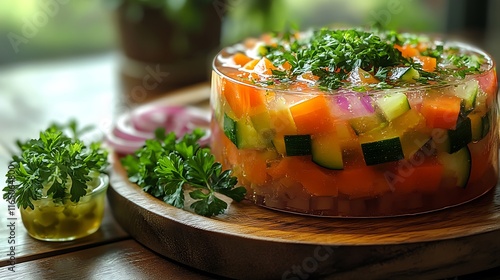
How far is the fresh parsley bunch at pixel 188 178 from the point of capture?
2.01 meters

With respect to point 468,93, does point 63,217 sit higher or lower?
lower

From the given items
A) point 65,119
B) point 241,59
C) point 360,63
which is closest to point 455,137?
point 360,63

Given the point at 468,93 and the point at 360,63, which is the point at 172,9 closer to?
the point at 360,63

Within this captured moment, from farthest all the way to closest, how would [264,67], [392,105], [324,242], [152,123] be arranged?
[152,123] < [264,67] < [392,105] < [324,242]

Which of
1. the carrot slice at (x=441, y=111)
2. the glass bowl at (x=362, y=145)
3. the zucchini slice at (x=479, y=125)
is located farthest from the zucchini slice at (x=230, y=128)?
the zucchini slice at (x=479, y=125)

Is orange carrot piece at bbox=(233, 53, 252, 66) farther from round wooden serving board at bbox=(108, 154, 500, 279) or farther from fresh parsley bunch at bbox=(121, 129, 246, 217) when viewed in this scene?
round wooden serving board at bbox=(108, 154, 500, 279)

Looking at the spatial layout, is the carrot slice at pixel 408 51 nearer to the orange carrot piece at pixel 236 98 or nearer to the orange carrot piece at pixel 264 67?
the orange carrot piece at pixel 264 67

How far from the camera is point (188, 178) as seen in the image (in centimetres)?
206

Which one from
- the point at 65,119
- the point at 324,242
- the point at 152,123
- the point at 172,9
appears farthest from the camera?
the point at 172,9

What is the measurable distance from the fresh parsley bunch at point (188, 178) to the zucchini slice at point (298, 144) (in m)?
0.20

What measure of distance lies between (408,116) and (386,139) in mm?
85

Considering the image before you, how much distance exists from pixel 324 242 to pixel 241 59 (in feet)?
2.46

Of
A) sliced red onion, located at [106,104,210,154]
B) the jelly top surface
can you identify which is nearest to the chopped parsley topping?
the jelly top surface

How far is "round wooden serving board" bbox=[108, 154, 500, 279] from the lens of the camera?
5.83 feet
